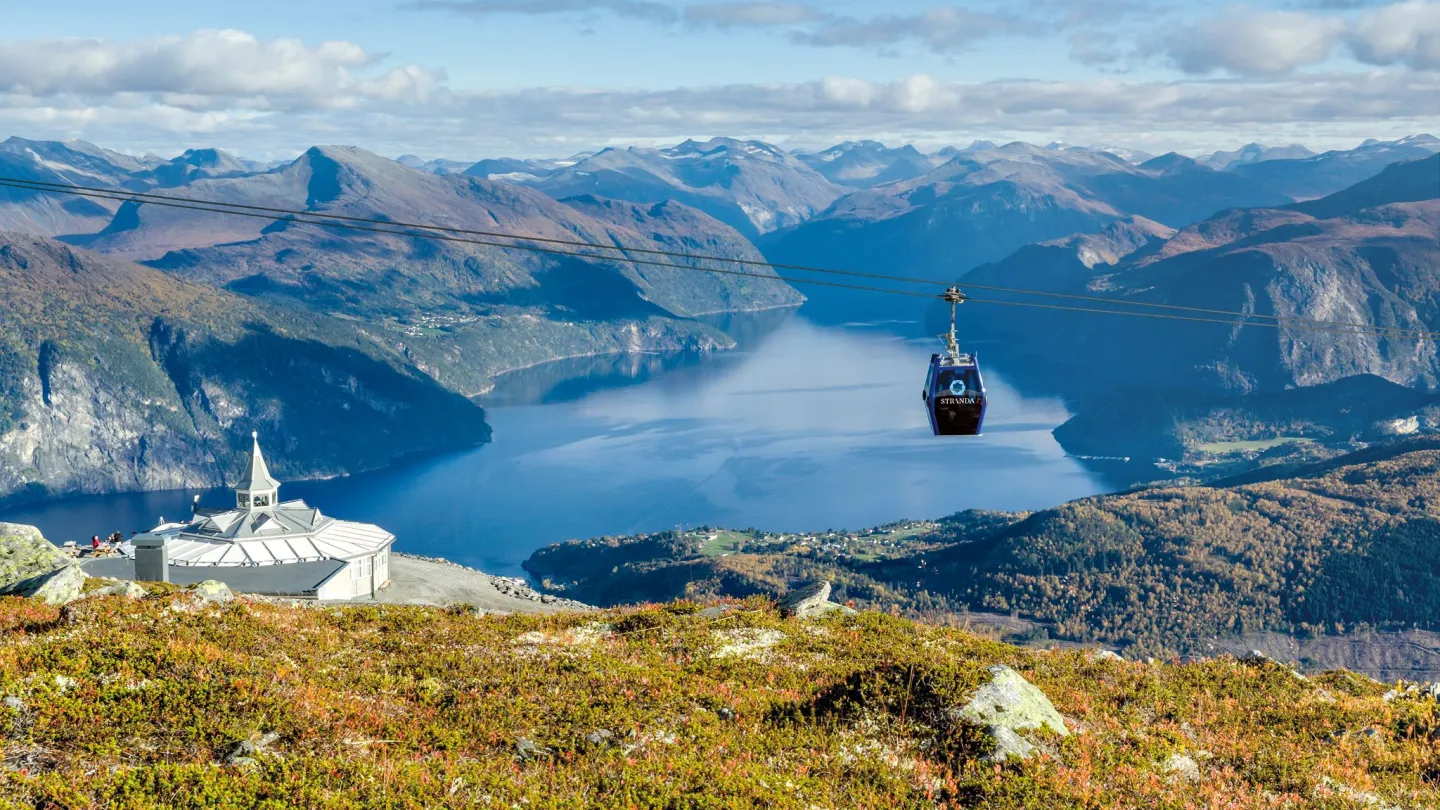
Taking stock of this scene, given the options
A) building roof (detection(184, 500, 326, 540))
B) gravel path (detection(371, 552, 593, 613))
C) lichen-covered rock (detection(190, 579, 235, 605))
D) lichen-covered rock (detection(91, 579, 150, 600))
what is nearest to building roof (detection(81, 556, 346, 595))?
gravel path (detection(371, 552, 593, 613))

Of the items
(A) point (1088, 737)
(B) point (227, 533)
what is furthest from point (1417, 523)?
(A) point (1088, 737)

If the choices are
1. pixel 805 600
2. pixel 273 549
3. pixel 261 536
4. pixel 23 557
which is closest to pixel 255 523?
pixel 261 536

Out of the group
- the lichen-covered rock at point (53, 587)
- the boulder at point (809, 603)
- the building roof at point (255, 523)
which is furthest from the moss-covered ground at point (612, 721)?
the building roof at point (255, 523)

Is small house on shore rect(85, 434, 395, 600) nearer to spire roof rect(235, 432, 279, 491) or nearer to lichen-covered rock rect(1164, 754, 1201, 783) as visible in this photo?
spire roof rect(235, 432, 279, 491)

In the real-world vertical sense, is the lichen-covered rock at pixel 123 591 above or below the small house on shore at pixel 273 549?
above

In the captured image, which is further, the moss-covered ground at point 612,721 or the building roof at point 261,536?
the building roof at point 261,536

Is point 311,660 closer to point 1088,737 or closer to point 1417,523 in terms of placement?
point 1088,737

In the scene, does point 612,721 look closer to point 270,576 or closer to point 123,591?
point 123,591

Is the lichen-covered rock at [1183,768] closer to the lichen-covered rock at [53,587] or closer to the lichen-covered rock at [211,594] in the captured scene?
the lichen-covered rock at [211,594]
